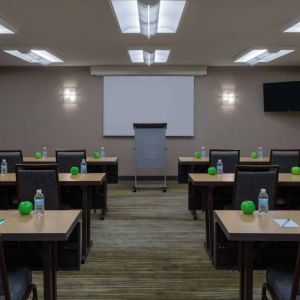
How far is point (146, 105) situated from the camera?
916 centimetres

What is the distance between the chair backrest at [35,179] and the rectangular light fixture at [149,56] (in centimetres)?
376

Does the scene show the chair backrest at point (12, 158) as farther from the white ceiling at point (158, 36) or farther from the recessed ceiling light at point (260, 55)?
the recessed ceiling light at point (260, 55)

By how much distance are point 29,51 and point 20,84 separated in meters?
2.81

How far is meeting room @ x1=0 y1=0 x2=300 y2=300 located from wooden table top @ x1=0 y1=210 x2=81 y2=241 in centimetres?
1

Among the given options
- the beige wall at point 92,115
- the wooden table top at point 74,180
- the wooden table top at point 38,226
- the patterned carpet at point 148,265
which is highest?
the beige wall at point 92,115

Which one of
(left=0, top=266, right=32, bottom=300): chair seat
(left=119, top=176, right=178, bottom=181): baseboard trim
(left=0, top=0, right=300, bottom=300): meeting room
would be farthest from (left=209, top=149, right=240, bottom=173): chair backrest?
(left=119, top=176, right=178, bottom=181): baseboard trim

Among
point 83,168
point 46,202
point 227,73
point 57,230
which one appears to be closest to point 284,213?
point 57,230

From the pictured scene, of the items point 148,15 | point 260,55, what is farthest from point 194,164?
point 148,15

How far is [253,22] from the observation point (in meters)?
4.86

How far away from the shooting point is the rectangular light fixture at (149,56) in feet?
22.4

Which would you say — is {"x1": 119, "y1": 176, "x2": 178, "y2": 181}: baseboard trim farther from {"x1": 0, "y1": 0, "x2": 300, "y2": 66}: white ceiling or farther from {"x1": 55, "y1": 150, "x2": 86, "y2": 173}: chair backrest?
{"x1": 55, "y1": 150, "x2": 86, "y2": 173}: chair backrest

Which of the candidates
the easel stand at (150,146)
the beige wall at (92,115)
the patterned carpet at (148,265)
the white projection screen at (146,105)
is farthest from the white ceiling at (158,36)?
the patterned carpet at (148,265)

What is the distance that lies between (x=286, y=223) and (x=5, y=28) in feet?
14.1

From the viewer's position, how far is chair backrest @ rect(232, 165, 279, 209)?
11.1 feet
